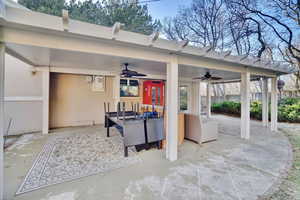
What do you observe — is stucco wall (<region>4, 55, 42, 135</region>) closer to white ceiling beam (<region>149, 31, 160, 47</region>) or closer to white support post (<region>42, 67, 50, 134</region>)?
white support post (<region>42, 67, 50, 134</region>)

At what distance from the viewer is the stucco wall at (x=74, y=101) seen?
598cm

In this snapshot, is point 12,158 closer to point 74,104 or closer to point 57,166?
point 57,166

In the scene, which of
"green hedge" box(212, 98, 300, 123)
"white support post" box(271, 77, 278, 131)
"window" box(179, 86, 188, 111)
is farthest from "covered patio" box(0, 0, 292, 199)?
"green hedge" box(212, 98, 300, 123)

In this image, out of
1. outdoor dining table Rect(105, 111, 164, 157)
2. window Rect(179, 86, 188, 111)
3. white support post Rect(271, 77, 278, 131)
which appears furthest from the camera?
window Rect(179, 86, 188, 111)

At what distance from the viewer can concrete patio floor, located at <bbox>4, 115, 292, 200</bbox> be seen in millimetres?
2115

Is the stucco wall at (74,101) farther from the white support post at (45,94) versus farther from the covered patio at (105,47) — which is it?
the covered patio at (105,47)

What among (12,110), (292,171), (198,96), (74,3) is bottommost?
(292,171)

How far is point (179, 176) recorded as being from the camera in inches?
102

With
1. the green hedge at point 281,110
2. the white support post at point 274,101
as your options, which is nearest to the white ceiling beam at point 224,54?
the white support post at point 274,101

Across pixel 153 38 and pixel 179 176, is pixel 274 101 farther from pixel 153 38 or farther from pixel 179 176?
pixel 153 38

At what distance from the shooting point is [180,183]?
2.38 meters

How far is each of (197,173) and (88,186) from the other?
1.87m

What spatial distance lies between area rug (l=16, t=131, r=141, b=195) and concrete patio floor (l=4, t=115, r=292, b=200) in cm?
15

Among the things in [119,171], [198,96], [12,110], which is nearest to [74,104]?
[12,110]
